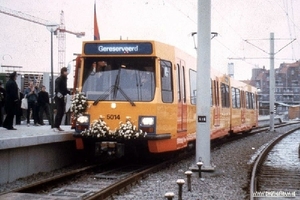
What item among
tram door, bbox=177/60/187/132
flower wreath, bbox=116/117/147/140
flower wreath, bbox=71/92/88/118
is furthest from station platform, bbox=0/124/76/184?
tram door, bbox=177/60/187/132

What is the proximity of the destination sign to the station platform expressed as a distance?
7.23ft

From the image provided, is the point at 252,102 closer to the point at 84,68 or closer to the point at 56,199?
the point at 84,68

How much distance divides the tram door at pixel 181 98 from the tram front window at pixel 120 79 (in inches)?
54.9

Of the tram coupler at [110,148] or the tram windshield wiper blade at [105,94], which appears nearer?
the tram coupler at [110,148]

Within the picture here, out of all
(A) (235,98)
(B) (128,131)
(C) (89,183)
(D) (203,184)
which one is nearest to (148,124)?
(B) (128,131)

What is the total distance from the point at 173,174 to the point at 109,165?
2.29 meters

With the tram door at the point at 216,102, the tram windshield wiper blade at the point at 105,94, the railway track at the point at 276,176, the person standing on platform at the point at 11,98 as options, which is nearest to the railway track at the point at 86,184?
the tram windshield wiper blade at the point at 105,94

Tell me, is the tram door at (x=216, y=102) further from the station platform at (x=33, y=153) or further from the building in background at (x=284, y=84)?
the building in background at (x=284, y=84)

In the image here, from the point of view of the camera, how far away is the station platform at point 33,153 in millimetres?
10828

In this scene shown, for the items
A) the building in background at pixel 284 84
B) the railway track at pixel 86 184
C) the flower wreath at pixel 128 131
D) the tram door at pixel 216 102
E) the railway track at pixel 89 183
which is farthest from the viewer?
the building in background at pixel 284 84

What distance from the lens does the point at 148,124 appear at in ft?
41.2

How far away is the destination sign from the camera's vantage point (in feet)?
42.8

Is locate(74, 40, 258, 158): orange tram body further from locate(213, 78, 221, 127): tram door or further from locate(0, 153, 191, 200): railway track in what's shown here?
locate(213, 78, 221, 127): tram door

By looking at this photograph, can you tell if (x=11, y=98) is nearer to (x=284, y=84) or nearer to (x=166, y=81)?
(x=166, y=81)
